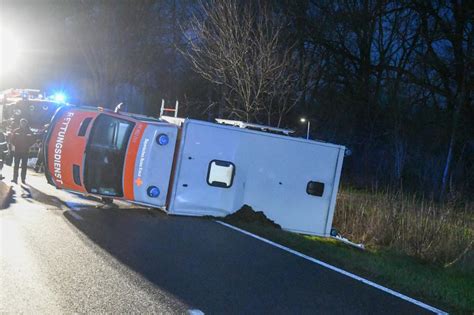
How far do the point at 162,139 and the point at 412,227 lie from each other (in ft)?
16.5

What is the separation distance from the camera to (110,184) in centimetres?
921

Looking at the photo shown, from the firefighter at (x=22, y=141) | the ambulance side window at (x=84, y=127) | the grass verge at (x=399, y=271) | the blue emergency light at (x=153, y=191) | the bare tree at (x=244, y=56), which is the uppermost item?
the bare tree at (x=244, y=56)

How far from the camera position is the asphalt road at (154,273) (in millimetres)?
5109

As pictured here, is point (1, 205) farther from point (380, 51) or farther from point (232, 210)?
point (380, 51)

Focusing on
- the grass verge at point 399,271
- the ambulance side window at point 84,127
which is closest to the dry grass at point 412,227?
the grass verge at point 399,271

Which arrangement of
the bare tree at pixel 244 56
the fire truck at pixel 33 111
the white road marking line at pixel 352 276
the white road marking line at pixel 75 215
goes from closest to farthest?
the white road marking line at pixel 352 276
the white road marking line at pixel 75 215
the bare tree at pixel 244 56
the fire truck at pixel 33 111

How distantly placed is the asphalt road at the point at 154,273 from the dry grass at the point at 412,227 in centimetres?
313

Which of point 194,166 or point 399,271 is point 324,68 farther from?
point 399,271

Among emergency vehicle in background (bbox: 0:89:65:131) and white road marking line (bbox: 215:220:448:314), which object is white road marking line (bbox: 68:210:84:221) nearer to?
white road marking line (bbox: 215:220:448:314)

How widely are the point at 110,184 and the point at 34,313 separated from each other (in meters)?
4.74

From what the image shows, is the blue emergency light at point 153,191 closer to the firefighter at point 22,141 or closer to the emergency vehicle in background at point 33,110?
the firefighter at point 22,141

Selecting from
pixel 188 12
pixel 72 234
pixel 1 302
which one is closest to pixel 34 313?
pixel 1 302

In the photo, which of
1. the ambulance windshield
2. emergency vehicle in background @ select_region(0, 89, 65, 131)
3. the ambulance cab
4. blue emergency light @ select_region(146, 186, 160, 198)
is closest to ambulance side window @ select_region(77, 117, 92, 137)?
the ambulance cab

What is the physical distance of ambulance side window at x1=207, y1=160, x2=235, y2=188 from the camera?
9.42 meters
